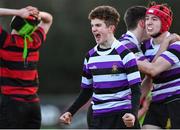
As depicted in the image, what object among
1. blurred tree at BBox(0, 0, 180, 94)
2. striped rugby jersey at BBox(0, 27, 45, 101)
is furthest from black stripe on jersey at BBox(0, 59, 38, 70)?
blurred tree at BBox(0, 0, 180, 94)

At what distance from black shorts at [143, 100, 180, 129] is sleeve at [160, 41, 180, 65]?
48cm

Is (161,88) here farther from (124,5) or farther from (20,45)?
(124,5)

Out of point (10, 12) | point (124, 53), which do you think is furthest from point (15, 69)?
point (124, 53)

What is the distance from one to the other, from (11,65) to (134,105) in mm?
1909

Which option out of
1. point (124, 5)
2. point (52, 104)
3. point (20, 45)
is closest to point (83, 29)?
point (124, 5)

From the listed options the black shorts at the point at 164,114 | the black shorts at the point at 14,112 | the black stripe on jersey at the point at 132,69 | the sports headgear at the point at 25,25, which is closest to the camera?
the black stripe on jersey at the point at 132,69

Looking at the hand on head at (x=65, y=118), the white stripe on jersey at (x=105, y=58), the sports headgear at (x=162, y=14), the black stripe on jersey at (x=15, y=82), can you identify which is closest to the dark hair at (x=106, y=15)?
the white stripe on jersey at (x=105, y=58)

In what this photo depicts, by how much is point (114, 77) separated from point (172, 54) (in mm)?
840

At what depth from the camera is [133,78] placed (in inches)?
327

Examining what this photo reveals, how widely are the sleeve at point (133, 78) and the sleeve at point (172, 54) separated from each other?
603 millimetres

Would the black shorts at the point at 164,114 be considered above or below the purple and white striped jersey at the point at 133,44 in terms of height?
below

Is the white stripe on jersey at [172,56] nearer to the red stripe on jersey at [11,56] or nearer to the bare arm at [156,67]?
the bare arm at [156,67]

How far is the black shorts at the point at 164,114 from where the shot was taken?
8.92m

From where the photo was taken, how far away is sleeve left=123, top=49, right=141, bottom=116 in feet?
27.0
